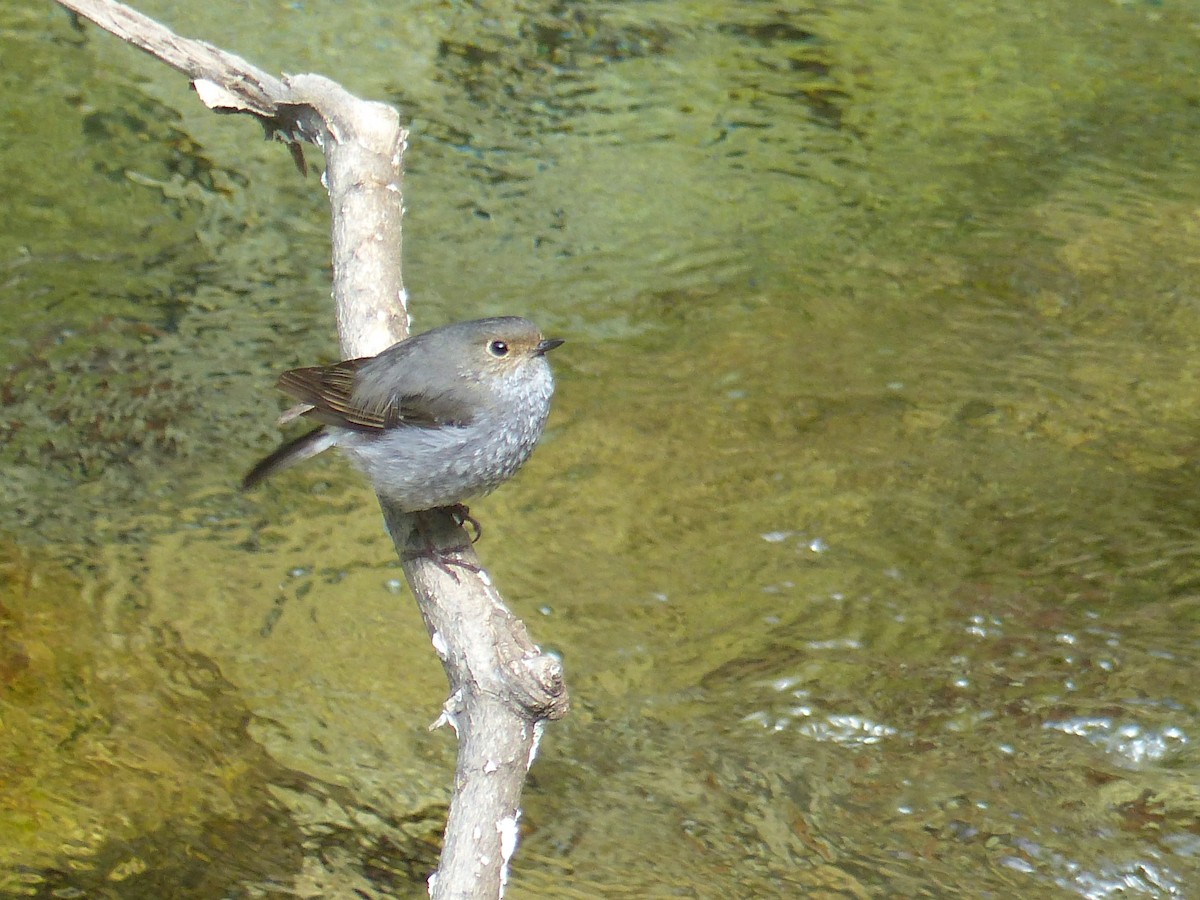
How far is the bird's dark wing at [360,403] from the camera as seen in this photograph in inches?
142

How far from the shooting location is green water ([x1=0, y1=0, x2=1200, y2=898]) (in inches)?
168

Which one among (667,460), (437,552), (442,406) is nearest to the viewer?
(437,552)

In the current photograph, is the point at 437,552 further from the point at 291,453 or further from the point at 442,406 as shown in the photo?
the point at 291,453

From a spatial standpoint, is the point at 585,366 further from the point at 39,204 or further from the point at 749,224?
the point at 39,204

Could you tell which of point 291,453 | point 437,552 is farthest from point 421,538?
point 291,453

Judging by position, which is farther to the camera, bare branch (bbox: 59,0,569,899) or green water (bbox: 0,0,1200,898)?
green water (bbox: 0,0,1200,898)

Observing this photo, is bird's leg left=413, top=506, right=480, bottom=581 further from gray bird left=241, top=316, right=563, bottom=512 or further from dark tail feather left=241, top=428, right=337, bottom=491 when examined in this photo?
dark tail feather left=241, top=428, right=337, bottom=491

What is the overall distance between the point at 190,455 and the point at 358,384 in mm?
2228

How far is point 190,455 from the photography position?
5.57 meters

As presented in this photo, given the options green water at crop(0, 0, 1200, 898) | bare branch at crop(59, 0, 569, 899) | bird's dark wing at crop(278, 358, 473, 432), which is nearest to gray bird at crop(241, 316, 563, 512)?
bird's dark wing at crop(278, 358, 473, 432)

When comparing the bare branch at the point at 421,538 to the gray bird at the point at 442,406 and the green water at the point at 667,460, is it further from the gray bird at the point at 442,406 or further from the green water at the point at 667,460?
the green water at the point at 667,460

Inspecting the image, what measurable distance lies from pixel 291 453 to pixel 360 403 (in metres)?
0.28

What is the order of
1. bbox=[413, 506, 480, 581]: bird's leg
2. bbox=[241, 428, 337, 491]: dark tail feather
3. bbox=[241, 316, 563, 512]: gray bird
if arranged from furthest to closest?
bbox=[241, 428, 337, 491]: dark tail feather, bbox=[241, 316, 563, 512]: gray bird, bbox=[413, 506, 480, 581]: bird's leg

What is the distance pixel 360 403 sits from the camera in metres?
3.65
